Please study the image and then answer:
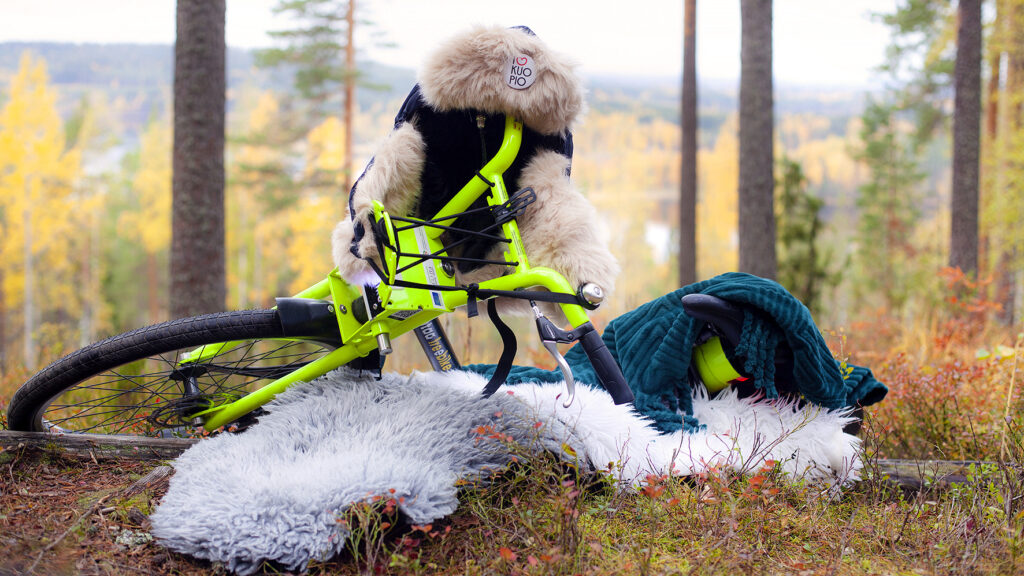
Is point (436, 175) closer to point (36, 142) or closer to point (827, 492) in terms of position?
point (827, 492)

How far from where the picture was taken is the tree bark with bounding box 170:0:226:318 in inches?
150

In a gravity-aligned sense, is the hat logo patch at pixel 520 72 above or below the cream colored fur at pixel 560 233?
above

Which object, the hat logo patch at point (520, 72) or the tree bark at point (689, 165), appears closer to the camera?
the hat logo patch at point (520, 72)

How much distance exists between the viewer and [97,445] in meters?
2.29

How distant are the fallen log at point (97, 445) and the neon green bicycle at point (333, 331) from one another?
7 centimetres

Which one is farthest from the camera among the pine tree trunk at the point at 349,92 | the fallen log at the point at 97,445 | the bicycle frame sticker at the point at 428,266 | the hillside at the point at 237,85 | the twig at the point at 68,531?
the hillside at the point at 237,85

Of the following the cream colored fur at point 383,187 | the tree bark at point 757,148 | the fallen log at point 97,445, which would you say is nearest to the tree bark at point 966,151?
the tree bark at point 757,148

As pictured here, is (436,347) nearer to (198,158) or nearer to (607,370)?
(607,370)

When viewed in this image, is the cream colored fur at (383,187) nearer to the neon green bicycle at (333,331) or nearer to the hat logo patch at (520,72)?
the neon green bicycle at (333,331)

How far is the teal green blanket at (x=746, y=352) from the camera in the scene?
7.30 ft

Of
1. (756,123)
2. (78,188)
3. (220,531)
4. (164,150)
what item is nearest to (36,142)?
(78,188)

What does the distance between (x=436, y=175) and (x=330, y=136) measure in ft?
52.4

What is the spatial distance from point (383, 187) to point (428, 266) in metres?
0.32

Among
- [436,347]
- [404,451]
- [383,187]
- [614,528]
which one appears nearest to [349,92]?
[436,347]
